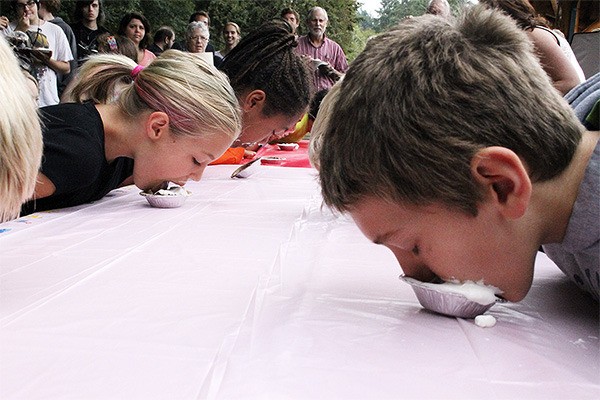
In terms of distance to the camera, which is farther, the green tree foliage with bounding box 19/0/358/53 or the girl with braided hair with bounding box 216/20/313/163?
the green tree foliage with bounding box 19/0/358/53

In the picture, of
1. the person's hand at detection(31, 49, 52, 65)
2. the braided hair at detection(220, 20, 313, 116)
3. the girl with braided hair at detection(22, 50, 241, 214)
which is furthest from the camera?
the person's hand at detection(31, 49, 52, 65)

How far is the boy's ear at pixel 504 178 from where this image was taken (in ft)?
1.77

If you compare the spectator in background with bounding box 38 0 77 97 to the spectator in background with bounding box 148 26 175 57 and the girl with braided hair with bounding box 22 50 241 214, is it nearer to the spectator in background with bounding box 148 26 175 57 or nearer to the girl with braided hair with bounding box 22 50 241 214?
the spectator in background with bounding box 148 26 175 57

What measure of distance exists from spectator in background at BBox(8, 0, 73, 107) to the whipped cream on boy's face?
2.29 m

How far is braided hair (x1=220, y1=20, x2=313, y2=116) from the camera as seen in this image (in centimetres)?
177

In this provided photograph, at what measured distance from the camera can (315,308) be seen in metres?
0.67

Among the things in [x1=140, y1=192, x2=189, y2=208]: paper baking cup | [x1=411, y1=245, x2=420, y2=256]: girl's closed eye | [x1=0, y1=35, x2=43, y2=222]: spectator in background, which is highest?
[x1=0, y1=35, x2=43, y2=222]: spectator in background

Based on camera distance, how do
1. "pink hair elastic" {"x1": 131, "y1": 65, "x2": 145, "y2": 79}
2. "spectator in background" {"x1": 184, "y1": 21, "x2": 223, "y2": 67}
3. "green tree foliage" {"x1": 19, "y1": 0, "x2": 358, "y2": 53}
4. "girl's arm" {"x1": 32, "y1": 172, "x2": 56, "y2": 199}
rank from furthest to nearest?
1. "green tree foliage" {"x1": 19, "y1": 0, "x2": 358, "y2": 53}
2. "spectator in background" {"x1": 184, "y1": 21, "x2": 223, "y2": 67}
3. "pink hair elastic" {"x1": 131, "y1": 65, "x2": 145, "y2": 79}
4. "girl's arm" {"x1": 32, "y1": 172, "x2": 56, "y2": 199}

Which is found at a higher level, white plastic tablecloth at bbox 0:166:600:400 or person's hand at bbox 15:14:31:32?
person's hand at bbox 15:14:31:32

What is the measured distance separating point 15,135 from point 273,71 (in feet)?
4.04

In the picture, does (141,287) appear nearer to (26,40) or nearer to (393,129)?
(393,129)

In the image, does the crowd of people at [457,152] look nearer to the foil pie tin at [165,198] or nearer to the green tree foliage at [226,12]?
the foil pie tin at [165,198]

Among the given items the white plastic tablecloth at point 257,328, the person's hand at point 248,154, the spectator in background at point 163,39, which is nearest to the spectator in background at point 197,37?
the spectator in background at point 163,39

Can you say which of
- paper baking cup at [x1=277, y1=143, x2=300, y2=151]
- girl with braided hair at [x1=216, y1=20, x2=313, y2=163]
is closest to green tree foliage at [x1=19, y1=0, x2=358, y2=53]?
paper baking cup at [x1=277, y1=143, x2=300, y2=151]
